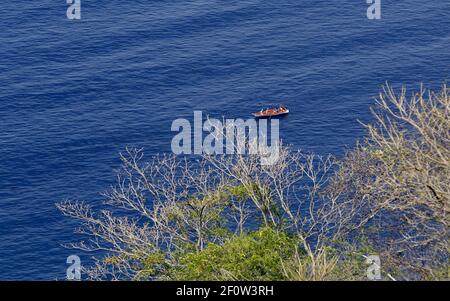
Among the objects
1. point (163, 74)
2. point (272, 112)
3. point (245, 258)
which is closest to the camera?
point (245, 258)

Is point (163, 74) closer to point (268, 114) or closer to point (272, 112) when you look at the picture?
point (268, 114)

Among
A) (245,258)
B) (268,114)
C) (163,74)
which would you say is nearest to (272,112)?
(268,114)

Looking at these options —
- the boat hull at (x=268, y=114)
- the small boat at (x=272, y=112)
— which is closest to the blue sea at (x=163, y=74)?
the boat hull at (x=268, y=114)

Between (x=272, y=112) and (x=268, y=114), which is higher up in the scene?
(x=272, y=112)

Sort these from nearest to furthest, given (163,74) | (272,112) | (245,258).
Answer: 1. (245,258)
2. (272,112)
3. (163,74)

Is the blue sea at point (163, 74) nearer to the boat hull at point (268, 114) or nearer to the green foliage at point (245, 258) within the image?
the boat hull at point (268, 114)

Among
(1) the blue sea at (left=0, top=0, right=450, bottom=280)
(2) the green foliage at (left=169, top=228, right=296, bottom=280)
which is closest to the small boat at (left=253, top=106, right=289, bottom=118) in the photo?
(1) the blue sea at (left=0, top=0, right=450, bottom=280)

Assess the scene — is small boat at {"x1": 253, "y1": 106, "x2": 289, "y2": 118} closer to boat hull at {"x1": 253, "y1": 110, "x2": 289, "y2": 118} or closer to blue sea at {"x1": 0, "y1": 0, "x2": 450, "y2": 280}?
boat hull at {"x1": 253, "y1": 110, "x2": 289, "y2": 118}

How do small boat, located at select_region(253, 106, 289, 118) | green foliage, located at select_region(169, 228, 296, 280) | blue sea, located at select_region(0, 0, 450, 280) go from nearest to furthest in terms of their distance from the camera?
green foliage, located at select_region(169, 228, 296, 280), blue sea, located at select_region(0, 0, 450, 280), small boat, located at select_region(253, 106, 289, 118)
